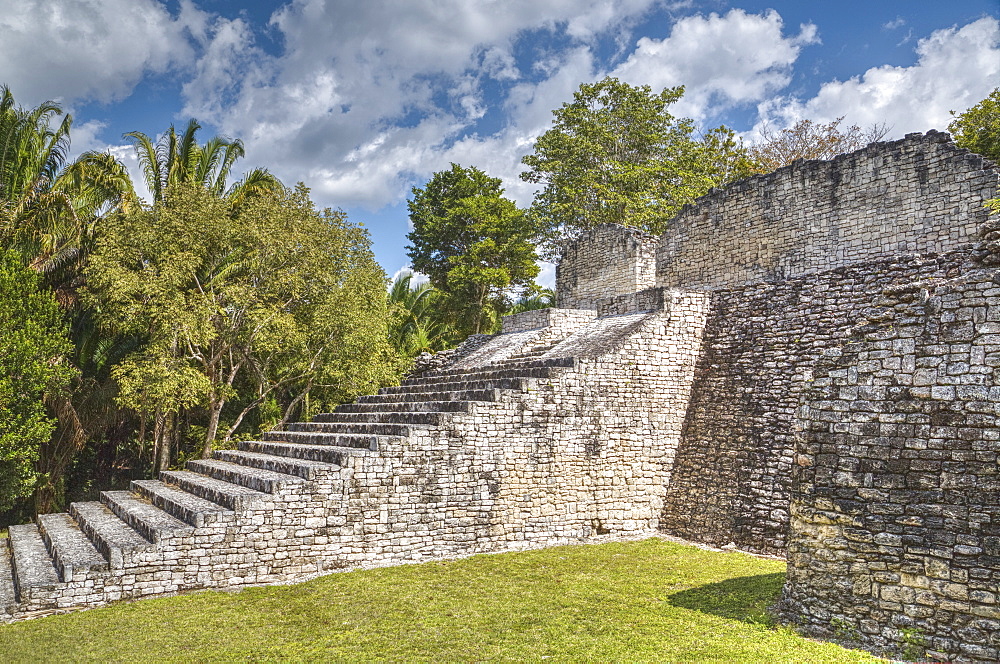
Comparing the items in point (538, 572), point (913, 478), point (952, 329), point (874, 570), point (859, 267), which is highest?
point (859, 267)

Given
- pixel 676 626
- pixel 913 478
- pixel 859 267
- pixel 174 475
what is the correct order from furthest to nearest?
pixel 174 475 < pixel 859 267 < pixel 676 626 < pixel 913 478

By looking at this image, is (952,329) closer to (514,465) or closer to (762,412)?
(762,412)

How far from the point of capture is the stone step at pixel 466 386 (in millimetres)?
9469

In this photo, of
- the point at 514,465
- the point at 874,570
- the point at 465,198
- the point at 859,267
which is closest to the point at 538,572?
the point at 514,465

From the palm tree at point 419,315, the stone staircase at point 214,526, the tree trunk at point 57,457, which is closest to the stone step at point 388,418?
the stone staircase at point 214,526

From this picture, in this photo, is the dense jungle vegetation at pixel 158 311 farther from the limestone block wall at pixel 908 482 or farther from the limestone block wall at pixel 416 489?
the limestone block wall at pixel 908 482

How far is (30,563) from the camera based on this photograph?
7.55 metres

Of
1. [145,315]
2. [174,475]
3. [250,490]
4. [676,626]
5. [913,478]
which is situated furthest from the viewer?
[145,315]

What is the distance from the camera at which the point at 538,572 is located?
7.77 meters

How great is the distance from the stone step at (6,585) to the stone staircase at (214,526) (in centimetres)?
1

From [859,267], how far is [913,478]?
4.75m

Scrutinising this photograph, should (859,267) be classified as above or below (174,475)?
above

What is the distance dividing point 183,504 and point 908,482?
25.7 feet

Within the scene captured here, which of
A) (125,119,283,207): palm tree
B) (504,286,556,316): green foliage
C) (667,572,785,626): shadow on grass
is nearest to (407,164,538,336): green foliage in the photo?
(504,286,556,316): green foliage
